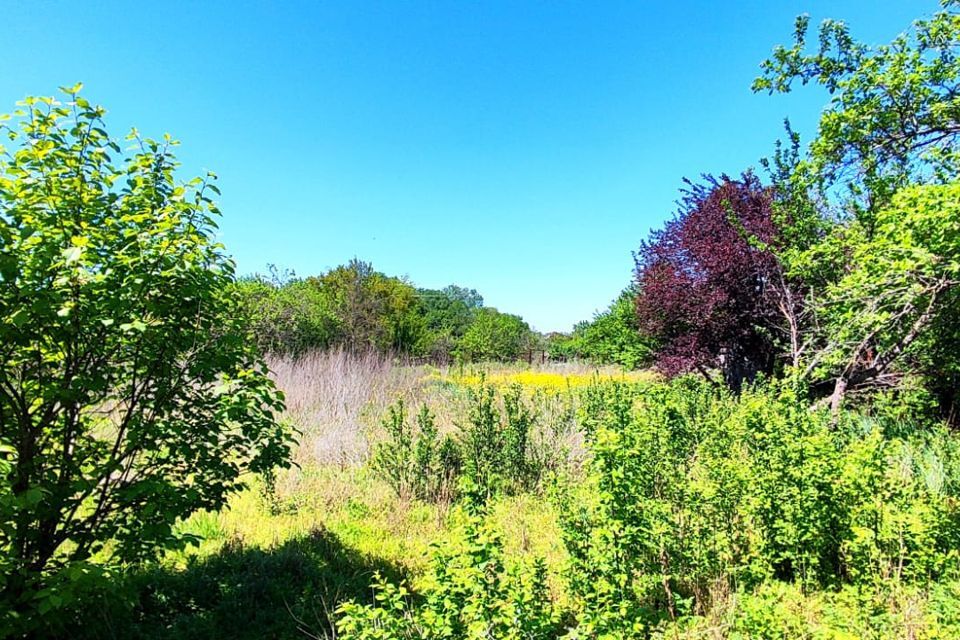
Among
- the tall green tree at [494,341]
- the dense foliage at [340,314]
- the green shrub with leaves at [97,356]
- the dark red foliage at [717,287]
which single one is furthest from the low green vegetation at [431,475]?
the tall green tree at [494,341]

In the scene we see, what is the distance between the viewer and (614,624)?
2109 millimetres

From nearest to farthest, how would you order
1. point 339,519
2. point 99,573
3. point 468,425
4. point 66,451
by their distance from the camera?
1. point 99,573
2. point 66,451
3. point 339,519
4. point 468,425

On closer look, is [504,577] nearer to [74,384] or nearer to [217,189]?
[74,384]

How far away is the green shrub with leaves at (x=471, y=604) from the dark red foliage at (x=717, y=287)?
290 inches

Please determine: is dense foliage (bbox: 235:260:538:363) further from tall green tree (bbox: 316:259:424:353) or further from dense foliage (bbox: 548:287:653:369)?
dense foliage (bbox: 548:287:653:369)

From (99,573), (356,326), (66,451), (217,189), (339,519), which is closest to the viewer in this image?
(99,573)

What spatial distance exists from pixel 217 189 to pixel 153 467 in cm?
163

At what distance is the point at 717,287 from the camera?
27.1 feet

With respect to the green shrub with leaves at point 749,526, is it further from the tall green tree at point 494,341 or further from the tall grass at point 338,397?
the tall green tree at point 494,341

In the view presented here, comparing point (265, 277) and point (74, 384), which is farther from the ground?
point (265, 277)

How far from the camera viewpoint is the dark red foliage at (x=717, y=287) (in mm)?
8172

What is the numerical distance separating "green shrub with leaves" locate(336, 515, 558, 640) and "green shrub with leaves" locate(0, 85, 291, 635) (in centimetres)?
116

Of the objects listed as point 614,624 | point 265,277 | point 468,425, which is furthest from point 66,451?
point 265,277

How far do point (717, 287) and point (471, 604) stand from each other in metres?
7.90
